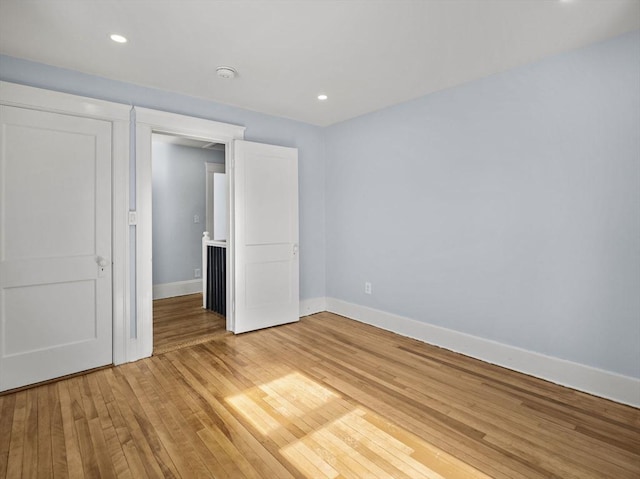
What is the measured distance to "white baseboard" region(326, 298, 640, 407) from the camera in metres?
2.35

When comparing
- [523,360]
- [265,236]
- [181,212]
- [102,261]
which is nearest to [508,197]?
[523,360]

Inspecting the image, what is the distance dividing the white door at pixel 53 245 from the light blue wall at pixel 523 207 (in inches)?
111

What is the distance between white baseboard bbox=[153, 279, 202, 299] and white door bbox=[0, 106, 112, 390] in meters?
2.67

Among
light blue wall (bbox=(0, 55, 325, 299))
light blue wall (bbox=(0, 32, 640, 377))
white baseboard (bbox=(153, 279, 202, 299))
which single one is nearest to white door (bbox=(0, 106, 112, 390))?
light blue wall (bbox=(0, 55, 325, 299))

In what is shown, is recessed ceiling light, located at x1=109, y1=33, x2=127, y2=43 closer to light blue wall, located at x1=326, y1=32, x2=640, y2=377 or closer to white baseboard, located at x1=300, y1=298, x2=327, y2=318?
light blue wall, located at x1=326, y1=32, x2=640, y2=377

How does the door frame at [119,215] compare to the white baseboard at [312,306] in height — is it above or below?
above

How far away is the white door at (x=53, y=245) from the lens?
254 centimetres

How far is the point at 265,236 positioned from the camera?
3.95 metres

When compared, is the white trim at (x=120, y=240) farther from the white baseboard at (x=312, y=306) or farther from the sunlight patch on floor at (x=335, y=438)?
the white baseboard at (x=312, y=306)

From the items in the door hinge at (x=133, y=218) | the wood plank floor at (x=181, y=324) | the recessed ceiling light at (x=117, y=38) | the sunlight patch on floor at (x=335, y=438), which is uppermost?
the recessed ceiling light at (x=117, y=38)

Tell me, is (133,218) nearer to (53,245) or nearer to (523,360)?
(53,245)

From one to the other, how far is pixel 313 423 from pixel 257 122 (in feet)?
10.6

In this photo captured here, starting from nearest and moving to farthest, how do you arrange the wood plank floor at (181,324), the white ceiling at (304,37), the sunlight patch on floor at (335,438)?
the sunlight patch on floor at (335,438) < the white ceiling at (304,37) < the wood plank floor at (181,324)

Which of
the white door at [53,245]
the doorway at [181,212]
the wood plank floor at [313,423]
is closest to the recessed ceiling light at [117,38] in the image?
the white door at [53,245]
